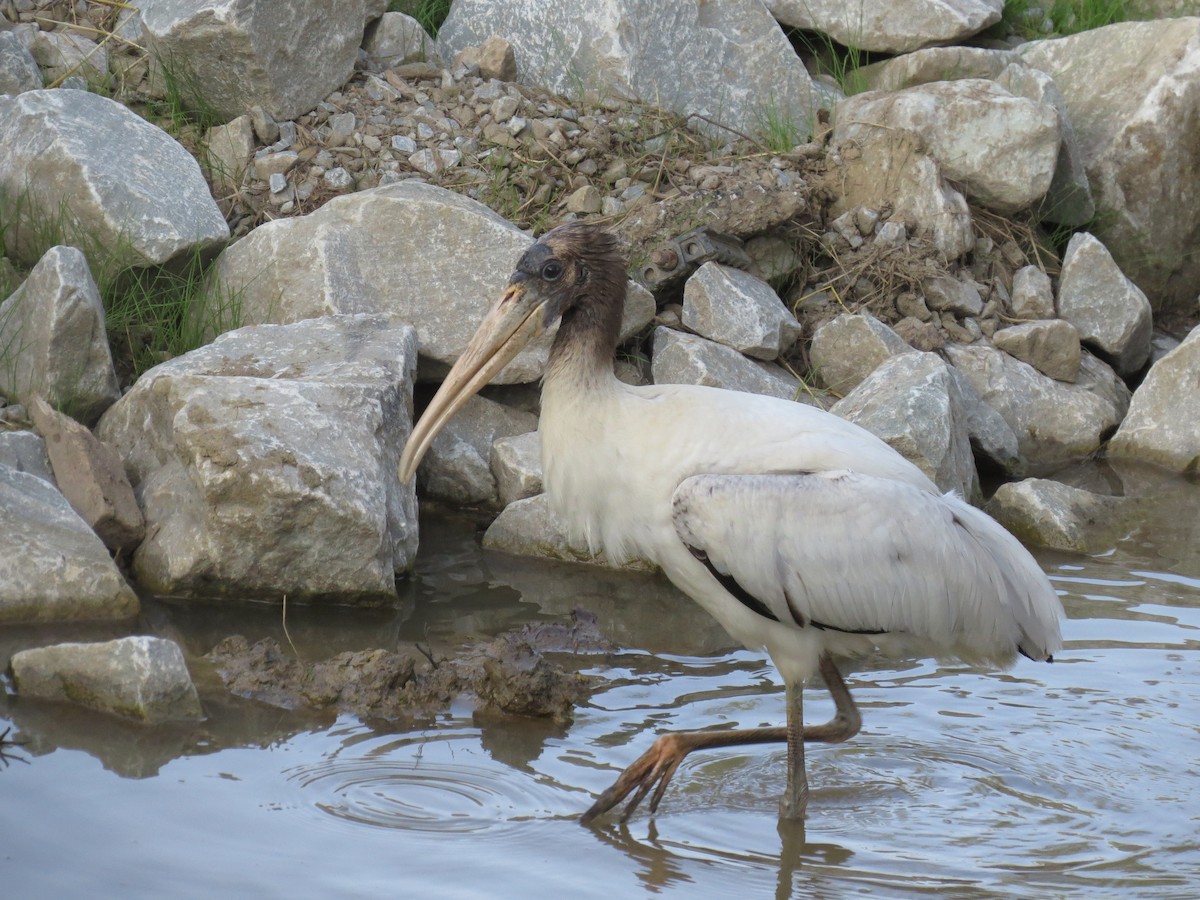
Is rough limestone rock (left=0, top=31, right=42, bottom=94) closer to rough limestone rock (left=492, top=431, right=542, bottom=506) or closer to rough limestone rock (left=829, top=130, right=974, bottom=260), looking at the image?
rough limestone rock (left=492, top=431, right=542, bottom=506)

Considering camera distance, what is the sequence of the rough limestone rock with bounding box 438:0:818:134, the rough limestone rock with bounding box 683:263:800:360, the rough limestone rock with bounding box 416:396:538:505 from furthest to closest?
1. the rough limestone rock with bounding box 438:0:818:134
2. the rough limestone rock with bounding box 683:263:800:360
3. the rough limestone rock with bounding box 416:396:538:505

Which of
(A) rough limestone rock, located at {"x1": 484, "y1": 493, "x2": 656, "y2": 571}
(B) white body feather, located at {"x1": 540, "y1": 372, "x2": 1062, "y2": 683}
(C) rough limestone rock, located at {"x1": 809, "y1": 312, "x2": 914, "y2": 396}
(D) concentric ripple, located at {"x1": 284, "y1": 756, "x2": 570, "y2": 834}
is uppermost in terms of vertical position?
(C) rough limestone rock, located at {"x1": 809, "y1": 312, "x2": 914, "y2": 396}

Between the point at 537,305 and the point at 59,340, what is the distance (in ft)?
9.30

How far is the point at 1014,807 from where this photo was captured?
17.8 ft

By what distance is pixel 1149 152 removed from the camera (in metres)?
10.4

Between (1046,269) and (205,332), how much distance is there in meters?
5.24

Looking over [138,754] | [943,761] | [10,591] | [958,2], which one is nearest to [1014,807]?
[943,761]

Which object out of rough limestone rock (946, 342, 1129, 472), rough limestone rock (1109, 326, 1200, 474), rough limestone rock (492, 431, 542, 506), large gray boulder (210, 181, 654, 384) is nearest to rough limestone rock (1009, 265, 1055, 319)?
rough limestone rock (946, 342, 1129, 472)

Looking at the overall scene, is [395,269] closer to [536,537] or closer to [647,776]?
[536,537]

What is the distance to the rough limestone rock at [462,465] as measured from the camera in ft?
25.4

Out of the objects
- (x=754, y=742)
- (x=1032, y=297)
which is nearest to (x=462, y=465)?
(x=754, y=742)

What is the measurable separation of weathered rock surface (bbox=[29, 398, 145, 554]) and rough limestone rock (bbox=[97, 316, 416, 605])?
0.10 meters

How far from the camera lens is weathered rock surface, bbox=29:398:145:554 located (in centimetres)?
651

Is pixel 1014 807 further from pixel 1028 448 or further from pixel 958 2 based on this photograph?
pixel 958 2
